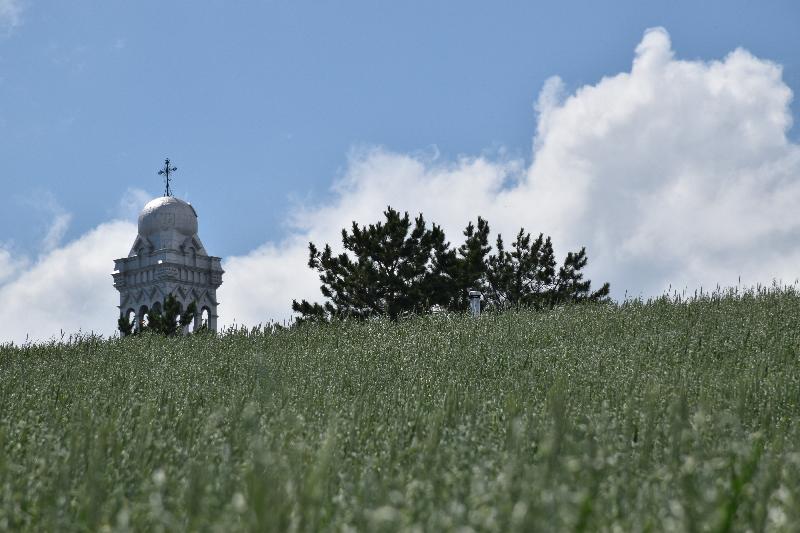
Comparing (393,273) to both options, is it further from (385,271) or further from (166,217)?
(166,217)

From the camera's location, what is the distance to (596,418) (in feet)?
17.3

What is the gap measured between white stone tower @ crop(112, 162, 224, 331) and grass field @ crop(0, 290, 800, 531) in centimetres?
5134

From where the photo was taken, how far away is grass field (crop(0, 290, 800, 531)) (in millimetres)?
3006

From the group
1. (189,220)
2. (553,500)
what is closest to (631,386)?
(553,500)

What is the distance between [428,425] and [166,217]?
61.8 metres

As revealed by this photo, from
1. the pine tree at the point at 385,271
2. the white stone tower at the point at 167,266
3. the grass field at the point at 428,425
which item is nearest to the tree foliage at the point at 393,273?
the pine tree at the point at 385,271

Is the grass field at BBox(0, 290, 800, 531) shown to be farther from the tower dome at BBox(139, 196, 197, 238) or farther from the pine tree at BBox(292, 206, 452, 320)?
the tower dome at BBox(139, 196, 197, 238)

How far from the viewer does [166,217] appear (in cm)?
6450

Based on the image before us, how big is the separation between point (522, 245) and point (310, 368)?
1066 inches

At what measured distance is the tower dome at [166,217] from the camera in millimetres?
64500

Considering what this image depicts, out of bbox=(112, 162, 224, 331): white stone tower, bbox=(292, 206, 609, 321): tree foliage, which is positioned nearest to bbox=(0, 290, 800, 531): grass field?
bbox=(292, 206, 609, 321): tree foliage

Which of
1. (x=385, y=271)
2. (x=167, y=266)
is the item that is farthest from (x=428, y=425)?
(x=167, y=266)

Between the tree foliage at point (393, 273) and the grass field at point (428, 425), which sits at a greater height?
the tree foliage at point (393, 273)

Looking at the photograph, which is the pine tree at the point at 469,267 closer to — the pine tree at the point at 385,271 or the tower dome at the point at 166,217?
the pine tree at the point at 385,271
